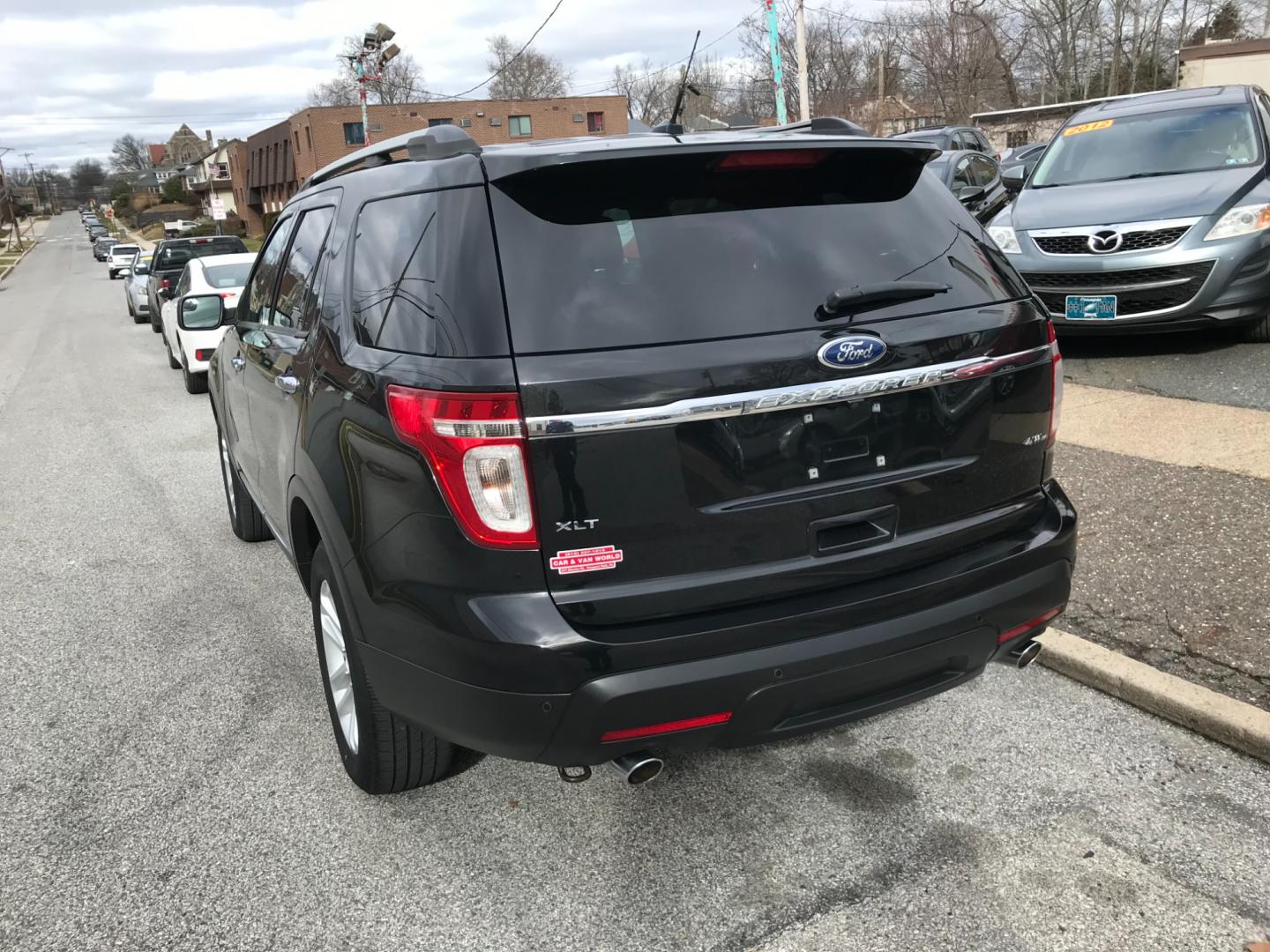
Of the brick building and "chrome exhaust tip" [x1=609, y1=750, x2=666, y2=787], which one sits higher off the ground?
the brick building

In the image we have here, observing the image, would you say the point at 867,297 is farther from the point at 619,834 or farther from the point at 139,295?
the point at 139,295

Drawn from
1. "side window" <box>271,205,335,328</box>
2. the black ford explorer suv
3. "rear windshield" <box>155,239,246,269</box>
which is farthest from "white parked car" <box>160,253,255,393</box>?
the black ford explorer suv

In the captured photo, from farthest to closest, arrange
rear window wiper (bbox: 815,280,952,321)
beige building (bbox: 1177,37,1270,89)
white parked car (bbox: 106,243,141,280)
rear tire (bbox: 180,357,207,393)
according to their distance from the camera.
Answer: white parked car (bbox: 106,243,141,280) < beige building (bbox: 1177,37,1270,89) < rear tire (bbox: 180,357,207,393) < rear window wiper (bbox: 815,280,952,321)

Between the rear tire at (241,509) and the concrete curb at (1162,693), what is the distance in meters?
4.12

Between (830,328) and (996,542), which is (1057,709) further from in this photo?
(830,328)

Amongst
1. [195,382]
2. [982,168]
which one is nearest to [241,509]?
[195,382]

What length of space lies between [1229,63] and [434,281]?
34.4m

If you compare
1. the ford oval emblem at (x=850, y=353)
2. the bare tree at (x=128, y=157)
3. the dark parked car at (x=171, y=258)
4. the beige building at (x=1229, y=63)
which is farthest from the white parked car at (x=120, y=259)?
the bare tree at (x=128, y=157)

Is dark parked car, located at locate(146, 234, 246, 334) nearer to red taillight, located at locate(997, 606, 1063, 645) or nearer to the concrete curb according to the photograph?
the concrete curb

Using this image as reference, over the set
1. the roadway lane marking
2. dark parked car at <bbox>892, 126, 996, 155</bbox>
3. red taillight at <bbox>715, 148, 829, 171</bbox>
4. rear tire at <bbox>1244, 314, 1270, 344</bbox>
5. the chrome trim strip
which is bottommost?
the roadway lane marking

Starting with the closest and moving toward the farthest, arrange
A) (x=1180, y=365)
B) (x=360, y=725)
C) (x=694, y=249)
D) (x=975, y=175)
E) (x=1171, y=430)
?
(x=694, y=249) → (x=360, y=725) → (x=1171, y=430) → (x=1180, y=365) → (x=975, y=175)

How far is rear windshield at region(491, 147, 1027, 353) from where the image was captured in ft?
7.85

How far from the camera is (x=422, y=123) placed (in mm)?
69688

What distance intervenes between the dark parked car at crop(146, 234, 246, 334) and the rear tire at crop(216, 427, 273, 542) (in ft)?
39.7
